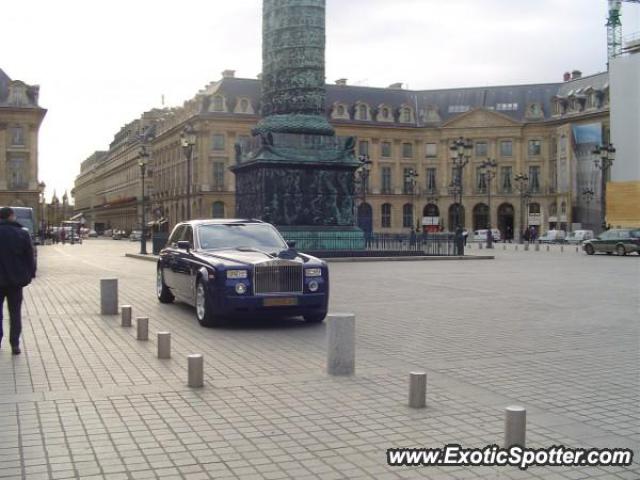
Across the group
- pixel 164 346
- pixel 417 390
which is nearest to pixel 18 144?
pixel 164 346

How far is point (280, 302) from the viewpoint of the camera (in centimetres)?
1294

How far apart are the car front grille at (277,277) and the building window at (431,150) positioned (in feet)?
298

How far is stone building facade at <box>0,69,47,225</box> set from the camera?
86062 mm

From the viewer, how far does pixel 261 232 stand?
15367 millimetres

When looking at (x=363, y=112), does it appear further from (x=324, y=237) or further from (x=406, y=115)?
(x=324, y=237)

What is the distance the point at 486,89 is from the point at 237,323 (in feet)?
308

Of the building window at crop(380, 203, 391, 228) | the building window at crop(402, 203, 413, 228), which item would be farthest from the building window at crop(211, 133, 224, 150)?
the building window at crop(402, 203, 413, 228)

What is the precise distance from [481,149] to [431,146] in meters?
6.70

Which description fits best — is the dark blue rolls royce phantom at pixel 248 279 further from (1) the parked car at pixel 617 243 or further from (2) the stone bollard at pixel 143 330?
Answer: (1) the parked car at pixel 617 243

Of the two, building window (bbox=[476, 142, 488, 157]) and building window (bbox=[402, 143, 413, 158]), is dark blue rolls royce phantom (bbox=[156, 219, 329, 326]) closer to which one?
building window (bbox=[476, 142, 488, 157])

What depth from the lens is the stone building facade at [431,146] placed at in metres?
90.6

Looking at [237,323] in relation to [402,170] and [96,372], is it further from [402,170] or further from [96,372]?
[402,170]

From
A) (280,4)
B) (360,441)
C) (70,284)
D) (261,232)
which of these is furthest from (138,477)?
(280,4)

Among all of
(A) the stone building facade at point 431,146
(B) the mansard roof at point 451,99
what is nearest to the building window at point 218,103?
(A) the stone building facade at point 431,146
